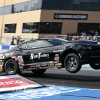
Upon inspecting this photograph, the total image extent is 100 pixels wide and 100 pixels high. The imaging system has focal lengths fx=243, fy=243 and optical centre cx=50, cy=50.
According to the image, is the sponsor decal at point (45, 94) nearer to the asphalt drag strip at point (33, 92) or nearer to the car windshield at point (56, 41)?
the asphalt drag strip at point (33, 92)

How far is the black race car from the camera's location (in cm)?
882

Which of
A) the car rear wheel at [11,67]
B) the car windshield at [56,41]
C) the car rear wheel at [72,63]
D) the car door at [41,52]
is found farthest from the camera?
the car rear wheel at [11,67]

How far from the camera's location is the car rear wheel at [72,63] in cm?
880

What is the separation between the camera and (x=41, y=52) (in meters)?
9.87

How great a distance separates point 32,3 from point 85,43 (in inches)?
1121

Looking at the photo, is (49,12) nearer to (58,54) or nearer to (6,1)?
(6,1)

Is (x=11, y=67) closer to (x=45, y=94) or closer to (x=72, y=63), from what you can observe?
(x=72, y=63)

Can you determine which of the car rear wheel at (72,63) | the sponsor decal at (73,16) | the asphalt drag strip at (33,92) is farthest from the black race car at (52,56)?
the sponsor decal at (73,16)

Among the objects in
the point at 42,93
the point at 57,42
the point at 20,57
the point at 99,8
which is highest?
the point at 99,8

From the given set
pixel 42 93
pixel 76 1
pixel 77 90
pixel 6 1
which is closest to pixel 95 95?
pixel 77 90

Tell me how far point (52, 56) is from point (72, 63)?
98 centimetres

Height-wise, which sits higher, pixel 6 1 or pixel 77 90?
pixel 6 1

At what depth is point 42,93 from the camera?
268 inches

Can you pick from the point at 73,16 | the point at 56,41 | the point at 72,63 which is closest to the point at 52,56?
the point at 56,41
